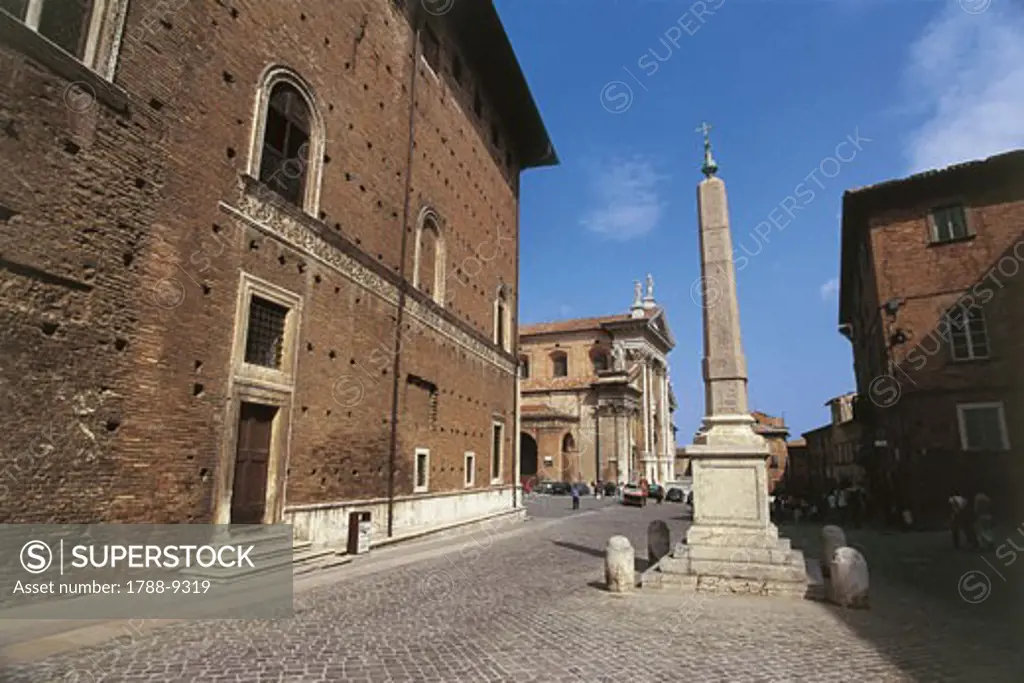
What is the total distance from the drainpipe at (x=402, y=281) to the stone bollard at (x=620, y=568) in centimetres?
651

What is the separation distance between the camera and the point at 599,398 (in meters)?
41.0

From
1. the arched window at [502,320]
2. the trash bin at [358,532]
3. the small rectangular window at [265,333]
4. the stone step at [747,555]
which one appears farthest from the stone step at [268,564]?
the arched window at [502,320]

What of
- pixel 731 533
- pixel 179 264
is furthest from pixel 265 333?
pixel 731 533

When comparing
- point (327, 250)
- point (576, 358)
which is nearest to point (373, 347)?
point (327, 250)

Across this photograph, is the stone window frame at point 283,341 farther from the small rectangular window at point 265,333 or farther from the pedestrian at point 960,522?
the pedestrian at point 960,522

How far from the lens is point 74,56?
7145 mm

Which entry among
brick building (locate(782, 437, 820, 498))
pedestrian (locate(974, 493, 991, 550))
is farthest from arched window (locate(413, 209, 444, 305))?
brick building (locate(782, 437, 820, 498))

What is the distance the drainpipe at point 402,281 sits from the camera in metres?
13.1

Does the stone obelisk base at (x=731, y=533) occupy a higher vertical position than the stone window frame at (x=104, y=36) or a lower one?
lower

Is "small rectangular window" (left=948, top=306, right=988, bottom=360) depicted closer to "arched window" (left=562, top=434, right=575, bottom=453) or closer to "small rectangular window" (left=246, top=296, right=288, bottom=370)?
"small rectangular window" (left=246, top=296, right=288, bottom=370)

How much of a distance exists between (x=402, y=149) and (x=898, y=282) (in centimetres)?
1584

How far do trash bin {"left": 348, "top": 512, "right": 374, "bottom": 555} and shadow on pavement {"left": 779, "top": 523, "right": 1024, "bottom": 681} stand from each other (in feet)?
25.4

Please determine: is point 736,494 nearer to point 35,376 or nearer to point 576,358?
point 35,376

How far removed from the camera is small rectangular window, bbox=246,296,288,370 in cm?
961
